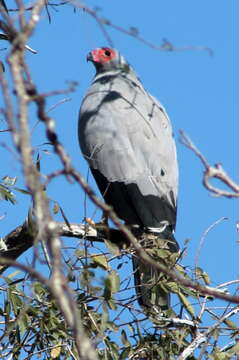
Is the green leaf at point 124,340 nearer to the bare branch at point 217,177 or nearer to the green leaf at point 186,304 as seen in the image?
the green leaf at point 186,304

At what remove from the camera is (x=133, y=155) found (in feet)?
13.6

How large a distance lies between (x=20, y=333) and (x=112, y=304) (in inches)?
16.0

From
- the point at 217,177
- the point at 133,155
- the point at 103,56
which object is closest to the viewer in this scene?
the point at 217,177

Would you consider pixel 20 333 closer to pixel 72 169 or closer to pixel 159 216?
pixel 159 216

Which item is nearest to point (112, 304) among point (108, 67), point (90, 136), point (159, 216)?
point (159, 216)

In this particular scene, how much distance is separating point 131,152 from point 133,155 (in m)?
0.02

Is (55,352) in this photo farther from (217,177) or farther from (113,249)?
(217,177)

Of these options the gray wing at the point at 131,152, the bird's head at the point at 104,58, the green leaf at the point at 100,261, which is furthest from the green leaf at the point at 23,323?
the bird's head at the point at 104,58

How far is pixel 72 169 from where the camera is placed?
105cm

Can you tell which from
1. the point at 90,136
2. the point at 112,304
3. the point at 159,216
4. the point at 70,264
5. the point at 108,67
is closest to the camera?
the point at 112,304

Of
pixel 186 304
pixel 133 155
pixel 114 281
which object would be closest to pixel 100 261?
pixel 114 281

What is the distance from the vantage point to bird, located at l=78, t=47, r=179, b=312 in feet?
13.0

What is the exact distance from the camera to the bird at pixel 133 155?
13.0 ft

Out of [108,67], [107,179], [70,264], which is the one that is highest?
[108,67]
